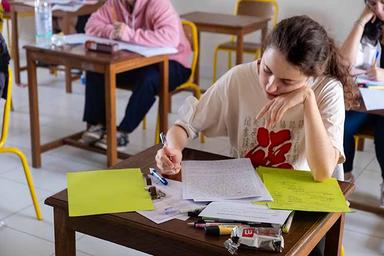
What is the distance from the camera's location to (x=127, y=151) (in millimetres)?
3314

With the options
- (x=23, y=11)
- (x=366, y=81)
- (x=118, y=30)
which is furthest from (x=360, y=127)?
(x=23, y=11)

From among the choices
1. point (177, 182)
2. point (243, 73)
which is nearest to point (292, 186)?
point (177, 182)

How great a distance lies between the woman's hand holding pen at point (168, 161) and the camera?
1403 millimetres

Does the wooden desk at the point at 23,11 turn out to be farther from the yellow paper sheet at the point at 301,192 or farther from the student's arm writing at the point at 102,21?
the yellow paper sheet at the point at 301,192

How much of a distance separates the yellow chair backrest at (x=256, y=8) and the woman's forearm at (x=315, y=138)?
2.97m

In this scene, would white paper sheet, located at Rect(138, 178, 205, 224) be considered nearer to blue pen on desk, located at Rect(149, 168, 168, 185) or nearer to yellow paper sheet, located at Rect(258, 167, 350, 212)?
blue pen on desk, located at Rect(149, 168, 168, 185)

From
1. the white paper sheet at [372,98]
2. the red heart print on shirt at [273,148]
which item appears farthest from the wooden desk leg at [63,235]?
the white paper sheet at [372,98]

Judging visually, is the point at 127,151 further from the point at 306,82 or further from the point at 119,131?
the point at 306,82

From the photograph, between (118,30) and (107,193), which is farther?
(118,30)

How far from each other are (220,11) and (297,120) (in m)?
3.46

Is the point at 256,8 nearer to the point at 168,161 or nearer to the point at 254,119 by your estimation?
the point at 254,119

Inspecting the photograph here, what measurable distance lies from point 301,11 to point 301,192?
354cm

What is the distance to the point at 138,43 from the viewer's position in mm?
2965

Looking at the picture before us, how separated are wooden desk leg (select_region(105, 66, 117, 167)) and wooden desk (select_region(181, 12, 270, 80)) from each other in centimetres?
120
